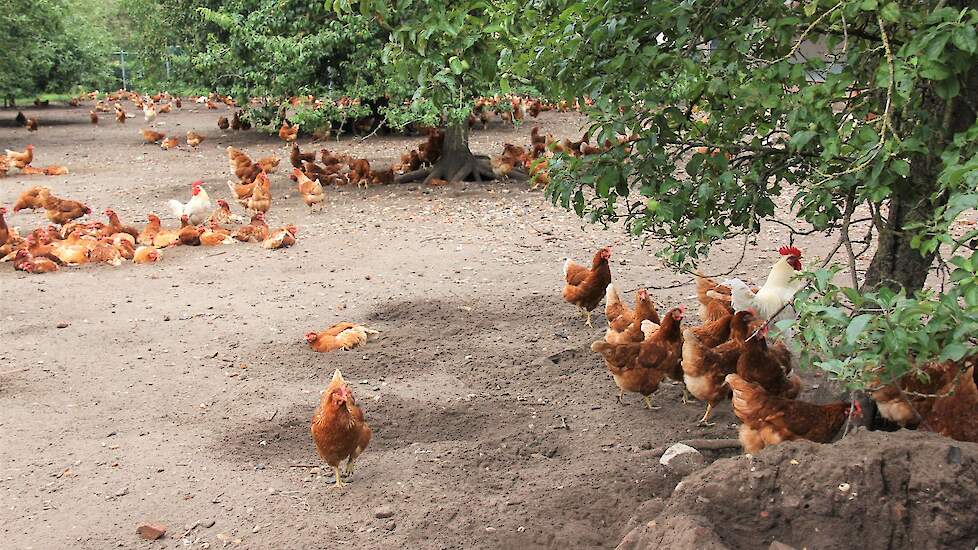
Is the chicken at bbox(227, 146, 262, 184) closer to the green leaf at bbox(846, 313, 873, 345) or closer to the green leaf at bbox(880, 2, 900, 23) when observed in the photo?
the green leaf at bbox(880, 2, 900, 23)

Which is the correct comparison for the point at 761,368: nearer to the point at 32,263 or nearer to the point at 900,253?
the point at 900,253

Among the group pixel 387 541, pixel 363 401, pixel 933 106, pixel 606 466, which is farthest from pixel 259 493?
pixel 933 106

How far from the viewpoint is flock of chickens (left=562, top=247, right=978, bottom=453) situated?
3835 mm

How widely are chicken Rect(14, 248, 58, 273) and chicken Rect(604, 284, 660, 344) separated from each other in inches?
237

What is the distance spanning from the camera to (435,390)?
5918mm

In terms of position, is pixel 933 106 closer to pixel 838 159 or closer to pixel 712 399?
pixel 838 159

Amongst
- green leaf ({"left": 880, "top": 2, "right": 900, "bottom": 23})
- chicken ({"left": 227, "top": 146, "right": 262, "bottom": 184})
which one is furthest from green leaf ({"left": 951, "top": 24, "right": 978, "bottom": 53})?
chicken ({"left": 227, "top": 146, "right": 262, "bottom": 184})

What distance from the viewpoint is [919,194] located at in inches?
149

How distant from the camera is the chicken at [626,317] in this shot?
18.5 ft

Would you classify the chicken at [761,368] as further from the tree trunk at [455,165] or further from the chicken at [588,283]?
the tree trunk at [455,165]

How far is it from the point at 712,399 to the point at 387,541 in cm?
202

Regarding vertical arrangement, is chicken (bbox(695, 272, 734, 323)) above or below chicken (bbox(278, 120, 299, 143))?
above

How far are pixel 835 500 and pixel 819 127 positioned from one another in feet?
4.72

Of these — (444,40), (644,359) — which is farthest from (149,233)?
(444,40)
